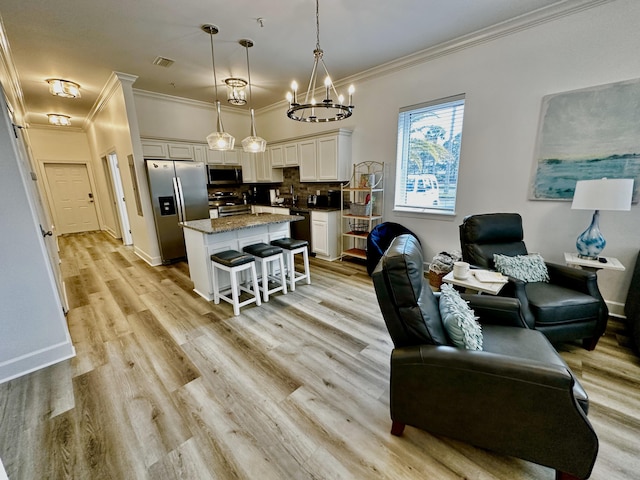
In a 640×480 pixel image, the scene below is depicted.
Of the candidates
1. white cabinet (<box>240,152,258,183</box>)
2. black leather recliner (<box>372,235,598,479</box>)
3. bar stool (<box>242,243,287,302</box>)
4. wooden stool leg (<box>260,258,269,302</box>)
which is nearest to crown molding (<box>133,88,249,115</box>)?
white cabinet (<box>240,152,258,183</box>)

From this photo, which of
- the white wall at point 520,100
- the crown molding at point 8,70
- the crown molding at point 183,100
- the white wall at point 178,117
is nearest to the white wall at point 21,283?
the crown molding at point 8,70

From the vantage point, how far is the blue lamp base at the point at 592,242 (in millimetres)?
2301

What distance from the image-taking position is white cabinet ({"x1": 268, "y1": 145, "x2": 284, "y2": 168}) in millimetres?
5336

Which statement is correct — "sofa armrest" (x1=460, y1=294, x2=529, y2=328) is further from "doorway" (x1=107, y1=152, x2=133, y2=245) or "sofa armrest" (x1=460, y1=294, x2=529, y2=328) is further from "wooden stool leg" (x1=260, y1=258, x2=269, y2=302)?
"doorway" (x1=107, y1=152, x2=133, y2=245)

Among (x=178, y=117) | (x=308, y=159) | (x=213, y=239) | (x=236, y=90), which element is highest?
(x=236, y=90)

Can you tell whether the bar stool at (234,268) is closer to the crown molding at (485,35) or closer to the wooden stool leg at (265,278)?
the wooden stool leg at (265,278)

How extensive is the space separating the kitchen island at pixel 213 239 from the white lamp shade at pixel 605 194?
296 cm

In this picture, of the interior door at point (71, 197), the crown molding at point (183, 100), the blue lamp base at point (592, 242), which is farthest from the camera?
the interior door at point (71, 197)

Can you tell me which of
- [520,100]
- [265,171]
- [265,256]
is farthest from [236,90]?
[520,100]

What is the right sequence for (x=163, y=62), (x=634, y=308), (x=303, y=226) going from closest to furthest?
(x=634, y=308) < (x=163, y=62) < (x=303, y=226)

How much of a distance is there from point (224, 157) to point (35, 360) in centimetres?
452

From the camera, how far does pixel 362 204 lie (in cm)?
420

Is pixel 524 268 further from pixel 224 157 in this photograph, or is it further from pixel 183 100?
pixel 183 100

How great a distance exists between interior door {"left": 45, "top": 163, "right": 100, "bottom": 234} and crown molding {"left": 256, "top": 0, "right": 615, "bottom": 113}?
8.01 metres
